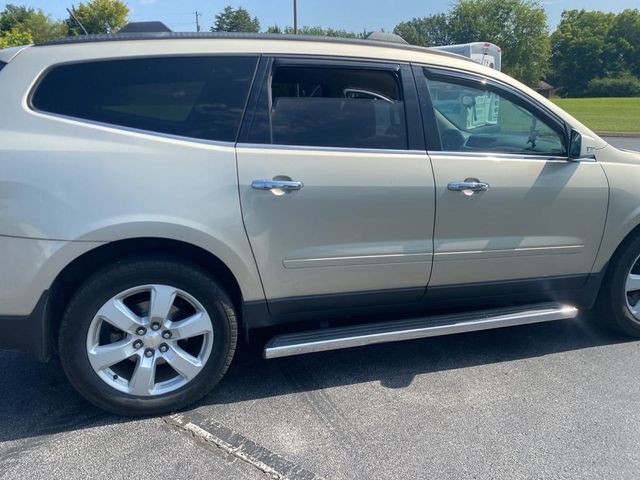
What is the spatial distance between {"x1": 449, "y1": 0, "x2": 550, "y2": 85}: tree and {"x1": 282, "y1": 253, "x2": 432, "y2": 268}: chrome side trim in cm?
6199

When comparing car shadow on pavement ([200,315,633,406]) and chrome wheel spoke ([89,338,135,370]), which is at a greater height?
chrome wheel spoke ([89,338,135,370])

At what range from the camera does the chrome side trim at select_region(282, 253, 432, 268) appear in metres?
2.90

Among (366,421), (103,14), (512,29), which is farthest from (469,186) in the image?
(512,29)

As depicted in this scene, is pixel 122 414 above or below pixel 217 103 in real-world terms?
below

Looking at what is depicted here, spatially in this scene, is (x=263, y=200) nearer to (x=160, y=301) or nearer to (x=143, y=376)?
(x=160, y=301)

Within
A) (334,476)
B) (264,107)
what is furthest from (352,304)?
(264,107)

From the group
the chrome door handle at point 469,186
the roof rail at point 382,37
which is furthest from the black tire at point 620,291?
the roof rail at point 382,37

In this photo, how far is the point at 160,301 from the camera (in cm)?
272

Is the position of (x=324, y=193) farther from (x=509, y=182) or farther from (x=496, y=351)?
(x=496, y=351)

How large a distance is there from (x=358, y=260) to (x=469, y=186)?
774 mm

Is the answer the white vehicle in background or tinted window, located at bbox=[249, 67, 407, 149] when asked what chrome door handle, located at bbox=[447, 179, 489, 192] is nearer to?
tinted window, located at bbox=[249, 67, 407, 149]

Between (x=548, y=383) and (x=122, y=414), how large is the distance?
2428mm

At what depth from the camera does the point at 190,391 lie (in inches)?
113

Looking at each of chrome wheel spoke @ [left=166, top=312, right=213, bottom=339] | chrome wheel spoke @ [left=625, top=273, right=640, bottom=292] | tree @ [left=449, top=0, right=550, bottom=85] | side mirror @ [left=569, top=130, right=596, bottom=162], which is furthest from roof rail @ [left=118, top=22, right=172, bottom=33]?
tree @ [left=449, top=0, right=550, bottom=85]
